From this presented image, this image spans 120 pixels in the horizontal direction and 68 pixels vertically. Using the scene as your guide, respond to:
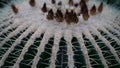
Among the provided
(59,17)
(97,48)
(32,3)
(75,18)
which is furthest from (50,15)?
(97,48)

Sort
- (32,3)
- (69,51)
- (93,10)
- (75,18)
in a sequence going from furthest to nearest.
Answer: (32,3), (93,10), (75,18), (69,51)

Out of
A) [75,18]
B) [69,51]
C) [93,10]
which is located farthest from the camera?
[93,10]

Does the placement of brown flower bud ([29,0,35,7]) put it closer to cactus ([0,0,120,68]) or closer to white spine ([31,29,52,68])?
cactus ([0,0,120,68])

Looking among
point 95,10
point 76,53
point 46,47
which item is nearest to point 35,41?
point 46,47

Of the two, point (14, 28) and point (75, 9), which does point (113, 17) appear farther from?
point (14, 28)

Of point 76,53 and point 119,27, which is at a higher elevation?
point 119,27

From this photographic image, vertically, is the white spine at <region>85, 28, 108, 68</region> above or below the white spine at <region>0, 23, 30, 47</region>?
below

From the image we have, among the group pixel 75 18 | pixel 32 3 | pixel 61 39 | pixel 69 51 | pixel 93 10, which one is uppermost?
pixel 32 3

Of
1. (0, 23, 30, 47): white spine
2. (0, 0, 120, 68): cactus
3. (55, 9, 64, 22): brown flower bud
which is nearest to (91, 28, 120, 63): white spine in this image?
(0, 0, 120, 68): cactus

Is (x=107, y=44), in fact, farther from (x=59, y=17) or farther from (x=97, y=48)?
(x=59, y=17)
